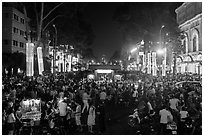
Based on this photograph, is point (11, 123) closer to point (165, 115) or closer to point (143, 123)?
point (143, 123)

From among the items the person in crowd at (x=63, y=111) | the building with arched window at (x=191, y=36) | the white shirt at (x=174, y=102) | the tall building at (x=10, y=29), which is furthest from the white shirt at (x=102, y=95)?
the tall building at (x=10, y=29)

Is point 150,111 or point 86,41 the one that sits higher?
point 86,41

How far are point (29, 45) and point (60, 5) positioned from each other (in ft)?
37.9

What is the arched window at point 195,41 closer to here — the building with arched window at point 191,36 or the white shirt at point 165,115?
the building with arched window at point 191,36

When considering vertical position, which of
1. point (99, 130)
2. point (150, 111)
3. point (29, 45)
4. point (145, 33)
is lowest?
point (99, 130)

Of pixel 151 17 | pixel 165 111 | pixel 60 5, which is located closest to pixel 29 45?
pixel 60 5

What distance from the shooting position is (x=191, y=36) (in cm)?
5597

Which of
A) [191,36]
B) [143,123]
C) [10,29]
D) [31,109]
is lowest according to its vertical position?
[143,123]

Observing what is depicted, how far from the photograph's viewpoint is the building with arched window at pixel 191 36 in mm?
50906

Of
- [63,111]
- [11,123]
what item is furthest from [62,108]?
[11,123]

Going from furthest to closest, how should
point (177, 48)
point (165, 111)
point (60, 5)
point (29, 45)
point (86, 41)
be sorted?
point (86, 41)
point (177, 48)
point (60, 5)
point (29, 45)
point (165, 111)

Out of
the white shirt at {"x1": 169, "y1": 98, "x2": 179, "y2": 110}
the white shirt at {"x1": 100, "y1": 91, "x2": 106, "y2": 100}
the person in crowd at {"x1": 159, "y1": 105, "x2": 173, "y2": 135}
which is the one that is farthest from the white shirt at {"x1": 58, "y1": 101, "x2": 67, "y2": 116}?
the white shirt at {"x1": 100, "y1": 91, "x2": 106, "y2": 100}

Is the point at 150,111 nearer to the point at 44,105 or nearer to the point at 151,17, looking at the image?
the point at 44,105

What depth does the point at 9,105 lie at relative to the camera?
1256cm
